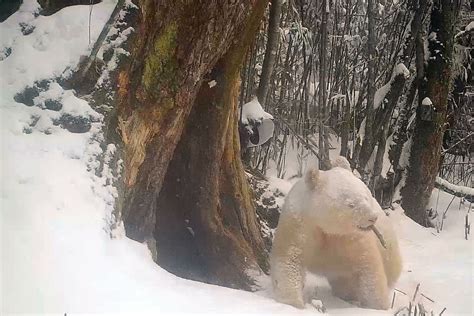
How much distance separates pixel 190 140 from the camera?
4.07m

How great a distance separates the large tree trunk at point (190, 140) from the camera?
3.39 meters

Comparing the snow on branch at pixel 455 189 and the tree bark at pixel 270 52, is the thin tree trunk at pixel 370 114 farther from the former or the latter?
the tree bark at pixel 270 52

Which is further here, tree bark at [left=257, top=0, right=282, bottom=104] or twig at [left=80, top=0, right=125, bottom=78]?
tree bark at [left=257, top=0, right=282, bottom=104]

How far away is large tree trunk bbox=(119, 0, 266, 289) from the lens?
3.39 m

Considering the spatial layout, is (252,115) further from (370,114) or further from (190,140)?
(370,114)

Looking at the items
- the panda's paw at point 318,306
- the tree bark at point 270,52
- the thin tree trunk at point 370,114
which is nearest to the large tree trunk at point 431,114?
the thin tree trunk at point 370,114

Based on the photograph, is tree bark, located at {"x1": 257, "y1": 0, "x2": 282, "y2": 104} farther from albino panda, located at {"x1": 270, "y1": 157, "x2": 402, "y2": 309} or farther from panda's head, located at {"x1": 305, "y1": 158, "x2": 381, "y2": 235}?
panda's head, located at {"x1": 305, "y1": 158, "x2": 381, "y2": 235}

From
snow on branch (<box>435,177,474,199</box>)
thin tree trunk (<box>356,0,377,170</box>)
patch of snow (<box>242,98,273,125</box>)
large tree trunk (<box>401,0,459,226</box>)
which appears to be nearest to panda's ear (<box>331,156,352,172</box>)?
patch of snow (<box>242,98,273,125</box>)

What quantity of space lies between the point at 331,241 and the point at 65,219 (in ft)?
5.23

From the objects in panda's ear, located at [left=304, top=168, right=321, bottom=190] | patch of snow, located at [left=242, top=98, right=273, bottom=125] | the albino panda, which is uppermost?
patch of snow, located at [left=242, top=98, right=273, bottom=125]

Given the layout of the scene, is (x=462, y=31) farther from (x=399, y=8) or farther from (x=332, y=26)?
(x=332, y=26)

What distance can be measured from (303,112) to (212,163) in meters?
4.61

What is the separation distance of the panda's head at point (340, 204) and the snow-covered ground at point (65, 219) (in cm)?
48

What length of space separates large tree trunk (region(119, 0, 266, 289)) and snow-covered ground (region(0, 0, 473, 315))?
0.34 m
